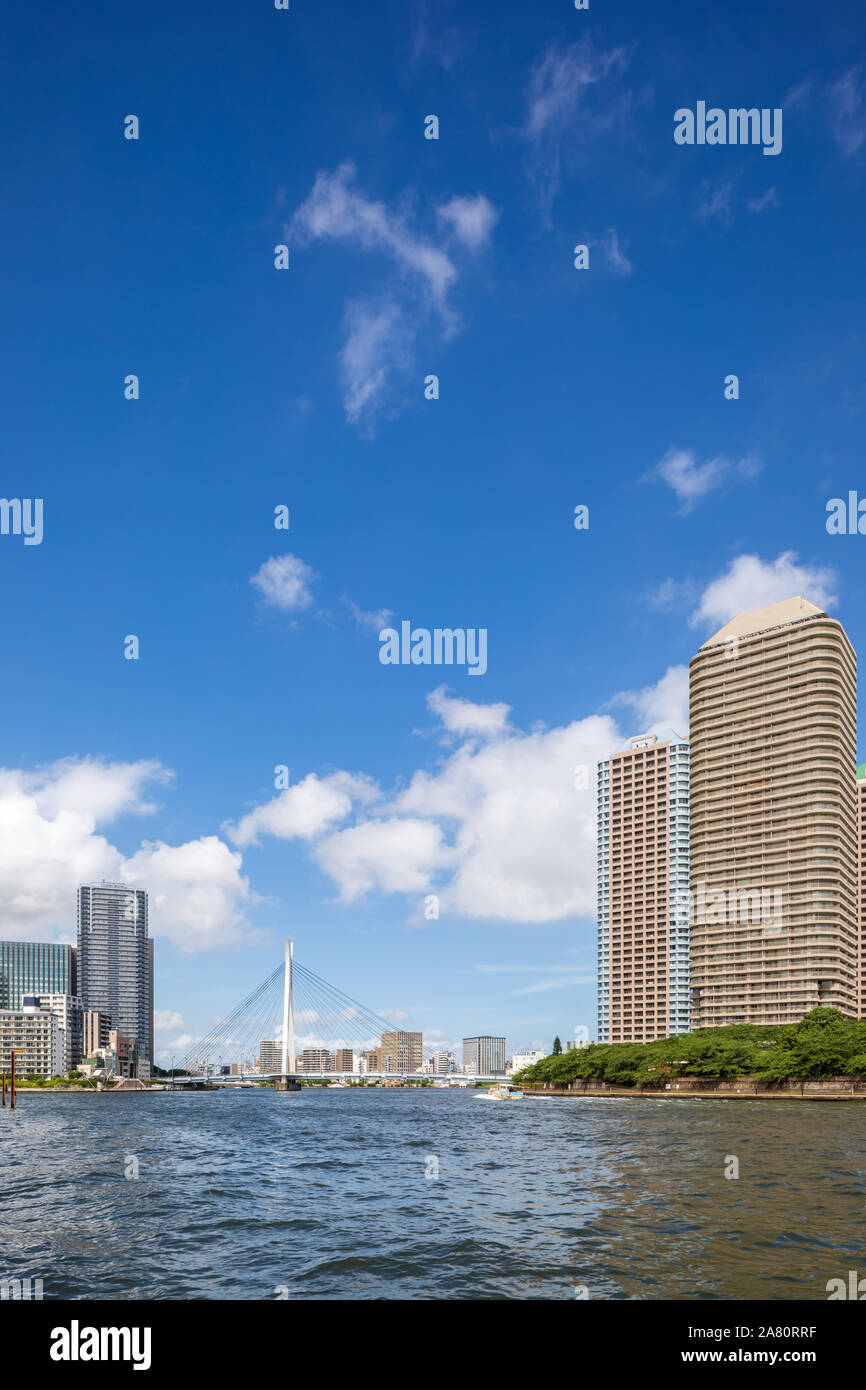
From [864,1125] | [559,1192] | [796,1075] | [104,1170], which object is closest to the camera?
[559,1192]

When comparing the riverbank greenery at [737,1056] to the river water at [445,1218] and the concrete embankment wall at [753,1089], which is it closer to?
the concrete embankment wall at [753,1089]

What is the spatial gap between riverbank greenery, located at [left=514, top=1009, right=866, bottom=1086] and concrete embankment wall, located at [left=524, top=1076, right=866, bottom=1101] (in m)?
1.02

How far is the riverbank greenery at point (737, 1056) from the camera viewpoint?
447 ft

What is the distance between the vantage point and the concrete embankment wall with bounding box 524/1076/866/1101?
132 m

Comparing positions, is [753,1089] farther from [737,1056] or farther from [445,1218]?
[445,1218]

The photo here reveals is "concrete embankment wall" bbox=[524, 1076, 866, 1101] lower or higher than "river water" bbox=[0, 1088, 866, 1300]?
lower

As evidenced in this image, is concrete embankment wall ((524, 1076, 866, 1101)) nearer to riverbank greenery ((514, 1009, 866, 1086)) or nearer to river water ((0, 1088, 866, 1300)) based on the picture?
riverbank greenery ((514, 1009, 866, 1086))

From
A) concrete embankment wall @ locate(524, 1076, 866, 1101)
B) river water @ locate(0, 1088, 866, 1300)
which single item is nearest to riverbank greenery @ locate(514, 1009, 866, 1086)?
concrete embankment wall @ locate(524, 1076, 866, 1101)

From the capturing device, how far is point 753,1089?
141750mm

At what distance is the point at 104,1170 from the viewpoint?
1950 inches

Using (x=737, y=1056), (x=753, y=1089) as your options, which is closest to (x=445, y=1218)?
(x=753, y=1089)

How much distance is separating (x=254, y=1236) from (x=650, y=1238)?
37.8ft
